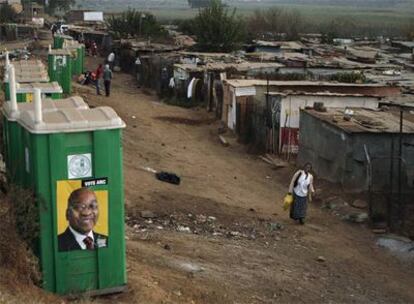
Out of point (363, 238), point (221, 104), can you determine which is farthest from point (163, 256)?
point (221, 104)

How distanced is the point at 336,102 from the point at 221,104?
6173mm

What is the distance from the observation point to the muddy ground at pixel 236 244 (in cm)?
771

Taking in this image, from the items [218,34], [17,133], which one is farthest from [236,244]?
[218,34]

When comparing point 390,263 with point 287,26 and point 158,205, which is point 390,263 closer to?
point 158,205

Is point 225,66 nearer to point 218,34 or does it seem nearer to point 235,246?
point 218,34

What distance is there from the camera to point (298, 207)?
39.9 feet

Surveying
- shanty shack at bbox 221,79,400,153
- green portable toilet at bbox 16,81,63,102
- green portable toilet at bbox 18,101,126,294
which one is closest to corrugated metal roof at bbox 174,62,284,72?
shanty shack at bbox 221,79,400,153

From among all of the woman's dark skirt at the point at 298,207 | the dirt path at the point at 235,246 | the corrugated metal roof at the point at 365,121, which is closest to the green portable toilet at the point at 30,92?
the dirt path at the point at 235,246

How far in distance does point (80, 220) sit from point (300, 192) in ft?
22.0

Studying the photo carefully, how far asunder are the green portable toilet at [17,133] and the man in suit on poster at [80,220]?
1.56ft

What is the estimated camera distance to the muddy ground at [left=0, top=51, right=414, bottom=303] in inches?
303

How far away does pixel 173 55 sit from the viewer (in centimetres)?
3572

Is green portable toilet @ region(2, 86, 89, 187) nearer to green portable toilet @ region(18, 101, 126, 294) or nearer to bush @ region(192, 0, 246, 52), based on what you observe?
green portable toilet @ region(18, 101, 126, 294)

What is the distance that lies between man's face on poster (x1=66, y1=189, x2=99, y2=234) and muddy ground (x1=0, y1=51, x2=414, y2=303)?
1.99ft
